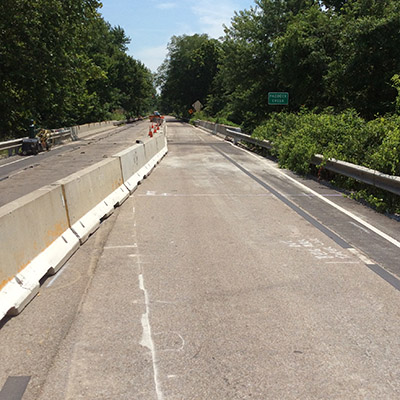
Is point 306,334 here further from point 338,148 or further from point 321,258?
point 338,148

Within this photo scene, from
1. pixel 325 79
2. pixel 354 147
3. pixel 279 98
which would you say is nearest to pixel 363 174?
pixel 354 147

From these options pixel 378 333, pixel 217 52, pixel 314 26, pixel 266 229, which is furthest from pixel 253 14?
pixel 217 52

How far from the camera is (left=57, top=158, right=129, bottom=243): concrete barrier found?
6473 mm

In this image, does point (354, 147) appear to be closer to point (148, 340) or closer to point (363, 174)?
point (363, 174)

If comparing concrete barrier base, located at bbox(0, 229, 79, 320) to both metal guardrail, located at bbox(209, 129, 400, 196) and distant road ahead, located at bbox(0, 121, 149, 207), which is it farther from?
metal guardrail, located at bbox(209, 129, 400, 196)

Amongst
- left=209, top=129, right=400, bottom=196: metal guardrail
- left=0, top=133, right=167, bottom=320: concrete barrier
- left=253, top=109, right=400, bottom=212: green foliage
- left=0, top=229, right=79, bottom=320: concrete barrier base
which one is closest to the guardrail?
left=209, top=129, right=400, bottom=196: metal guardrail

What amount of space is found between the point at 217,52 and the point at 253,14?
183 ft

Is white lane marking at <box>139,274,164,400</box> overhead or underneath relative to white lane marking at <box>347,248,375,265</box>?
overhead

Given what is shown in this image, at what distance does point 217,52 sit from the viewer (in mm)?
90625

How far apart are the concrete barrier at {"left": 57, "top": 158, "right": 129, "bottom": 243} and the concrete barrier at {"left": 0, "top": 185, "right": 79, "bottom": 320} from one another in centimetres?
33

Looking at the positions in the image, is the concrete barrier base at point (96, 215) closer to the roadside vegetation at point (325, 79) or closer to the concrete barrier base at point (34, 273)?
the concrete barrier base at point (34, 273)

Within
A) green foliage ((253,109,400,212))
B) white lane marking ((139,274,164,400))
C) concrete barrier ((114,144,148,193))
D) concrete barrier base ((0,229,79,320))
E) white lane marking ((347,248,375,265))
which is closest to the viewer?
white lane marking ((139,274,164,400))

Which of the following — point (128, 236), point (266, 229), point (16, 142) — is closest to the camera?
point (128, 236)

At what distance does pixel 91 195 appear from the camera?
7559 mm
